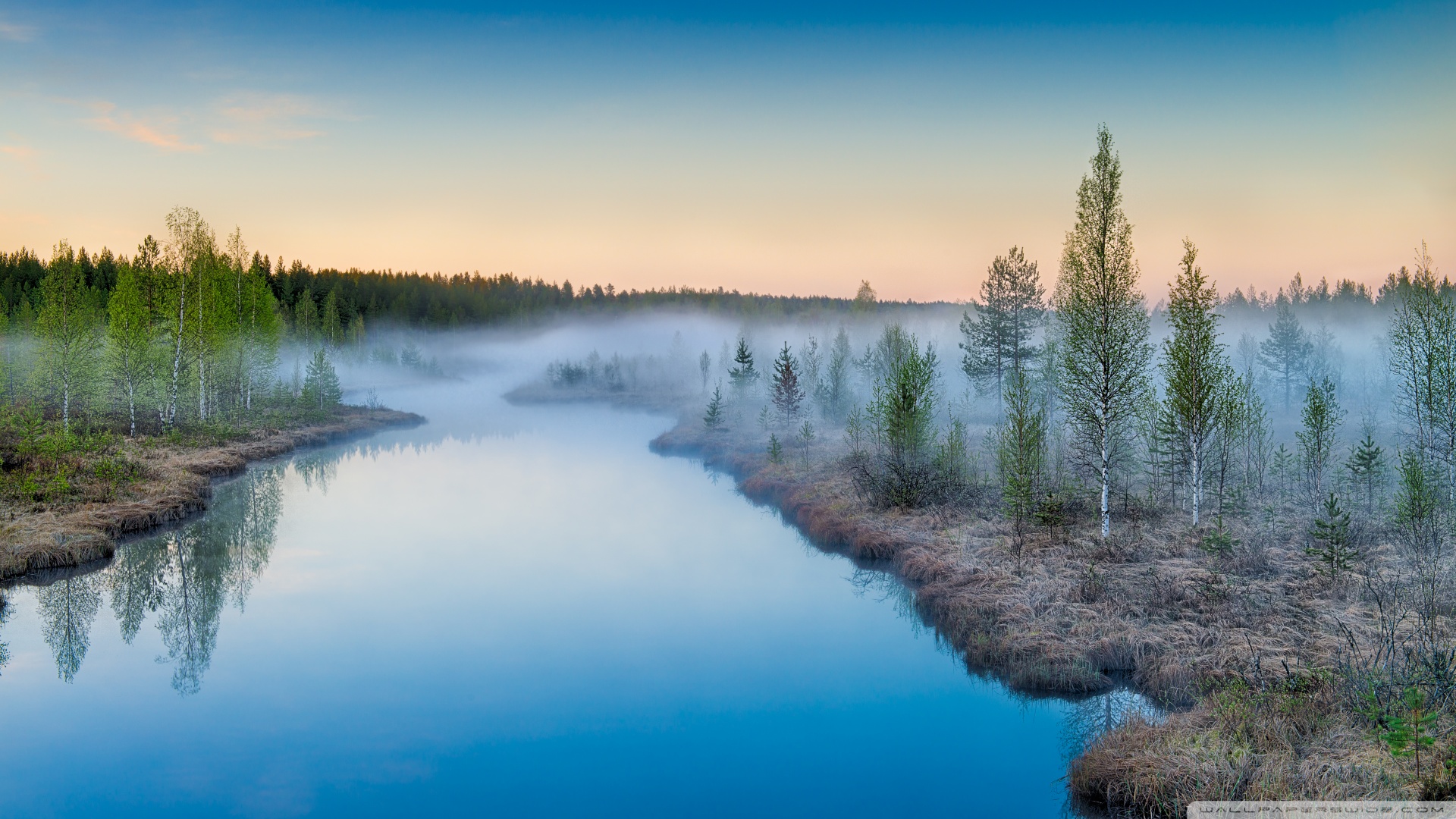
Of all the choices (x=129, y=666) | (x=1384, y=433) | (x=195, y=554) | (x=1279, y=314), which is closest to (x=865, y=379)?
(x=1279, y=314)

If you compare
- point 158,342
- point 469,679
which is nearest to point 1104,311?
point 469,679

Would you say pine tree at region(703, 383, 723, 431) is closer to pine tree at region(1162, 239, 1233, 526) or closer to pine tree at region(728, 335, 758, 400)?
pine tree at region(728, 335, 758, 400)

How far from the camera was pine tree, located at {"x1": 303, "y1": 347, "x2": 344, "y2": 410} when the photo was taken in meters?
60.2

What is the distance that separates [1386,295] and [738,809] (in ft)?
347

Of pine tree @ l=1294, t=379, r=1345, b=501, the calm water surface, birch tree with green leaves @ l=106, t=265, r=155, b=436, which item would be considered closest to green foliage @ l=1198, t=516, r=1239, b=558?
pine tree @ l=1294, t=379, r=1345, b=501

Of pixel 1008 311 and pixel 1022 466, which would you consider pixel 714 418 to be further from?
pixel 1022 466

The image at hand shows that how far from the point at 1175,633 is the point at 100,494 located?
32.1 metres

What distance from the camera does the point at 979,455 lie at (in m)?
38.1

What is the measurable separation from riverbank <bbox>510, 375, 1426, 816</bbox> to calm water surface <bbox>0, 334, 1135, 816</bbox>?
0.94m

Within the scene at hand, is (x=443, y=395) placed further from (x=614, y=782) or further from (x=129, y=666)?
(x=614, y=782)

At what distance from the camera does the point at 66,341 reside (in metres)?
37.5

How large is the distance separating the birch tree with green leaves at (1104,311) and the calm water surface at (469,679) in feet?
25.6

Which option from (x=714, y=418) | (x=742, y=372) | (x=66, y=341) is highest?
(x=66, y=341)

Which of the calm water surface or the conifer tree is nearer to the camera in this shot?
the calm water surface
